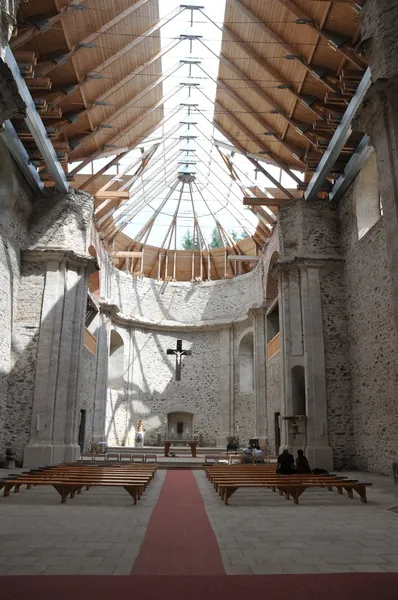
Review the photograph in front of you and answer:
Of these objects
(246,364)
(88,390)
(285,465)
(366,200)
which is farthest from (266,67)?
(246,364)

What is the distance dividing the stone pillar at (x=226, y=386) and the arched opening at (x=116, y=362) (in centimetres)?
536

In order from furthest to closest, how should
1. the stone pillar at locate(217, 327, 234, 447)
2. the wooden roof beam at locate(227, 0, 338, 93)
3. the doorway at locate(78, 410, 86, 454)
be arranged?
the stone pillar at locate(217, 327, 234, 447) → the doorway at locate(78, 410, 86, 454) → the wooden roof beam at locate(227, 0, 338, 93)

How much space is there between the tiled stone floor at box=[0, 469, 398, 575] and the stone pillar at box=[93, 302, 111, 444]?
12221 mm

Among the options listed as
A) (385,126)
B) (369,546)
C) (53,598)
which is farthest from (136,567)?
(385,126)

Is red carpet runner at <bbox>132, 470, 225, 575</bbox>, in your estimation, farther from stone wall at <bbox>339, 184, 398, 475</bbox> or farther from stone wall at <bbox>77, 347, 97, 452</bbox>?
stone wall at <bbox>77, 347, 97, 452</bbox>

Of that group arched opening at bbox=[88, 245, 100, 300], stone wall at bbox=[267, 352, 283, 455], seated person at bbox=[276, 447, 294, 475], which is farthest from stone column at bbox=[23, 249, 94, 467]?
stone wall at bbox=[267, 352, 283, 455]

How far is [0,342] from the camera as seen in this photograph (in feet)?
45.1

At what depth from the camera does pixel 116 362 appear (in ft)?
81.1

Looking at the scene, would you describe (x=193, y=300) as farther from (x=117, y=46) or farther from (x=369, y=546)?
(x=369, y=546)

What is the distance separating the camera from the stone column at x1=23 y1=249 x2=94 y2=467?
46.2 feet

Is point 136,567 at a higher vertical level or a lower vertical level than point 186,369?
lower

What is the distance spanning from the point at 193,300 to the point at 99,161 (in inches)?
412

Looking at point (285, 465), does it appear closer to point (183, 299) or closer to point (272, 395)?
point (272, 395)

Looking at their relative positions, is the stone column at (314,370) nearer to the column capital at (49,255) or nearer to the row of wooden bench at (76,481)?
the row of wooden bench at (76,481)
